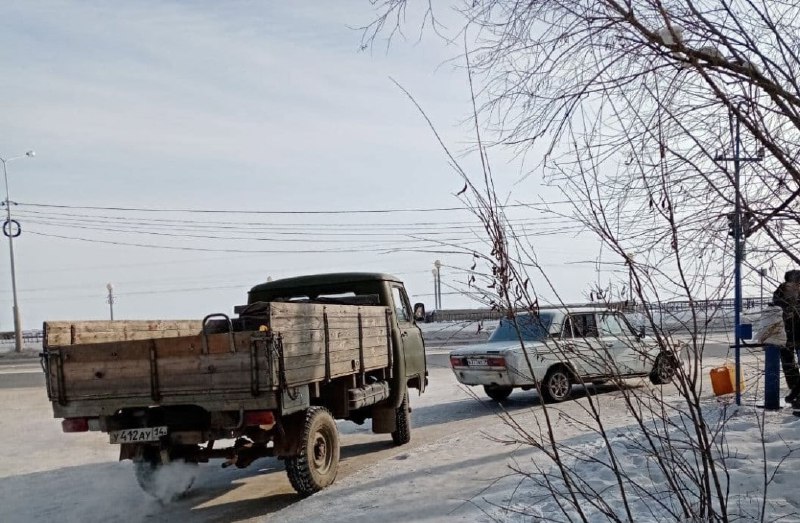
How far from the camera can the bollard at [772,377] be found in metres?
6.84

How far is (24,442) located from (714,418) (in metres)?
9.22

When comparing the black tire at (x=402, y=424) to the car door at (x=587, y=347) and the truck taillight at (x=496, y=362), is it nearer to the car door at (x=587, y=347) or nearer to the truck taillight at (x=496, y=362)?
the truck taillight at (x=496, y=362)

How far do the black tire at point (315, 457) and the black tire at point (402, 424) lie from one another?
2055 mm

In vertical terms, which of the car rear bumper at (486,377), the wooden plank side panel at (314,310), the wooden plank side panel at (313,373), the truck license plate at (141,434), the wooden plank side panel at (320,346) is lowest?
the car rear bumper at (486,377)

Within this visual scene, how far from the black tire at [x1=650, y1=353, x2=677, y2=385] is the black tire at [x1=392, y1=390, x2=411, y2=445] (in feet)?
21.9

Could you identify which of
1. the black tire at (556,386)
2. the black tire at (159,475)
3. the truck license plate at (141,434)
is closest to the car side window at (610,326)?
the truck license plate at (141,434)

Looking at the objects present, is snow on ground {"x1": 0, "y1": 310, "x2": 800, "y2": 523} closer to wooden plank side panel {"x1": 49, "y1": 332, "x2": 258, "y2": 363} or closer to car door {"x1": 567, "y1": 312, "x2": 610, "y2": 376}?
car door {"x1": 567, "y1": 312, "x2": 610, "y2": 376}

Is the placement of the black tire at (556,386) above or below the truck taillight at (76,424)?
below

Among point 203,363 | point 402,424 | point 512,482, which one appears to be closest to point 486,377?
point 402,424

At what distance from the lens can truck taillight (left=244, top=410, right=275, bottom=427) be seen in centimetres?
611

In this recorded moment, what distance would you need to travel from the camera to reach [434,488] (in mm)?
6000

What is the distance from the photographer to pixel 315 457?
22.5 feet

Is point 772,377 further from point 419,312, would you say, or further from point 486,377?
point 486,377

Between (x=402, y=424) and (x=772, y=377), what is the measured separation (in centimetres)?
432
